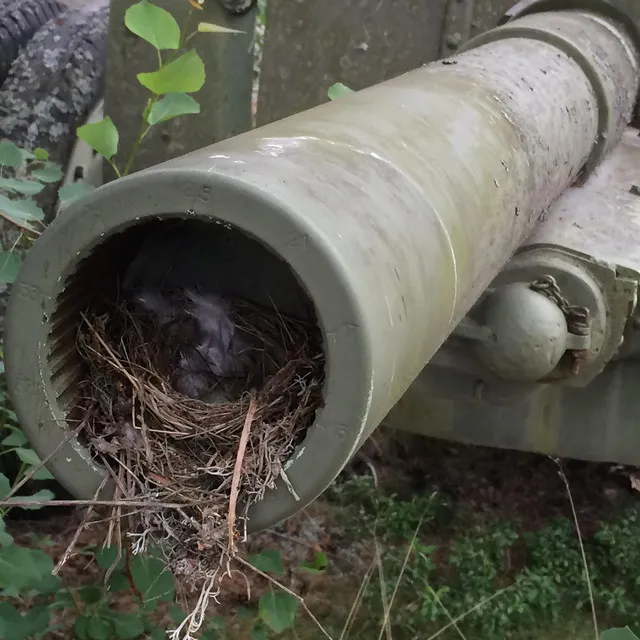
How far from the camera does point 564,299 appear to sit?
166cm

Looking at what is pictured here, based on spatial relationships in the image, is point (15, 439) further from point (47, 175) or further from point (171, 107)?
point (171, 107)

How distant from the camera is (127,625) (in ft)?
5.89

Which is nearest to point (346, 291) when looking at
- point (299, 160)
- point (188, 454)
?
point (299, 160)

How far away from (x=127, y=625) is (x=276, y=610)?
0.33 meters

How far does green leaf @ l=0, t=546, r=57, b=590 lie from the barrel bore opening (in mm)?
352

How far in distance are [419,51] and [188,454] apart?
1706 millimetres

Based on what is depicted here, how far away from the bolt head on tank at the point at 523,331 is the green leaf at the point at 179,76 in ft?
2.05

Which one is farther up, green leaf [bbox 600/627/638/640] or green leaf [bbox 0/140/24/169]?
green leaf [bbox 0/140/24/169]

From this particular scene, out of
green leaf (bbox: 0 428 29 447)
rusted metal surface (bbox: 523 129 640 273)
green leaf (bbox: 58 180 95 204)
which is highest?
green leaf (bbox: 58 180 95 204)

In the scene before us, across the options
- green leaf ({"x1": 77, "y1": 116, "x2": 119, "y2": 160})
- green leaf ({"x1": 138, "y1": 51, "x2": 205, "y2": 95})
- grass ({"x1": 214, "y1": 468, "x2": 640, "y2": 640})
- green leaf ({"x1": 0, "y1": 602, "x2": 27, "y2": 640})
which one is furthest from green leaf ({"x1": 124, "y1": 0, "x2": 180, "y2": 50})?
grass ({"x1": 214, "y1": 468, "x2": 640, "y2": 640})

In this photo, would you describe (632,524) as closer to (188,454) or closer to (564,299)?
(564,299)

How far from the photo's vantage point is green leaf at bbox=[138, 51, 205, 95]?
1.40 m

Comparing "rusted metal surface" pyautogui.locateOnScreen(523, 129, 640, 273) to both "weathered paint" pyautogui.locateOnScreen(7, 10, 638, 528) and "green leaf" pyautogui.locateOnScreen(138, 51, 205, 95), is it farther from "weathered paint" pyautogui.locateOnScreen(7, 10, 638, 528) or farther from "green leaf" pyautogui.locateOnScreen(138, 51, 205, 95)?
"green leaf" pyautogui.locateOnScreen(138, 51, 205, 95)

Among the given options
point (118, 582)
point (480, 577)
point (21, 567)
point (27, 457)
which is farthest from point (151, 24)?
point (480, 577)
